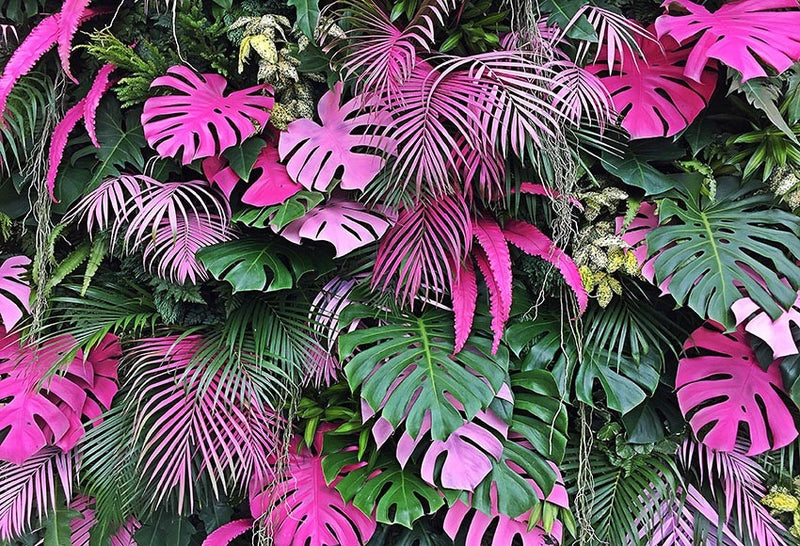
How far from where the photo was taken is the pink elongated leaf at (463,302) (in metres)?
1.31

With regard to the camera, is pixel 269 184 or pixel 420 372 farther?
pixel 269 184

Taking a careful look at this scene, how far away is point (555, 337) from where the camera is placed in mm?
1440

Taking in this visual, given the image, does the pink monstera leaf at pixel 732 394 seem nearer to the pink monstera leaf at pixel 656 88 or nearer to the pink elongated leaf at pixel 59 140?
the pink monstera leaf at pixel 656 88

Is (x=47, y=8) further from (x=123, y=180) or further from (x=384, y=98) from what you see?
(x=384, y=98)

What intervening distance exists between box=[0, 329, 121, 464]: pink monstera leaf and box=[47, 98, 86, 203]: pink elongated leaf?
395 millimetres

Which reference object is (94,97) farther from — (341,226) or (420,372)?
(420,372)

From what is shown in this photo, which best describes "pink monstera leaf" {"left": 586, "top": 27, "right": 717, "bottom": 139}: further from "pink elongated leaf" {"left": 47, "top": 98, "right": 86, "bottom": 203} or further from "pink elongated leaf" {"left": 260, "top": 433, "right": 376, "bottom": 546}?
"pink elongated leaf" {"left": 47, "top": 98, "right": 86, "bottom": 203}

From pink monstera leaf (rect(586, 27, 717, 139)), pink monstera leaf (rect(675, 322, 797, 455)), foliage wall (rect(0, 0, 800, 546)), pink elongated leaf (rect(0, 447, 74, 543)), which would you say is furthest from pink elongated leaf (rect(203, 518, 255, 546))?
pink monstera leaf (rect(586, 27, 717, 139))

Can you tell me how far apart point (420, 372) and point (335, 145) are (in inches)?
23.3

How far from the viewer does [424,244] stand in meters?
1.34

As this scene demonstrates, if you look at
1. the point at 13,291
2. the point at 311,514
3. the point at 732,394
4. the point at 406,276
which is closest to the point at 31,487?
the point at 13,291

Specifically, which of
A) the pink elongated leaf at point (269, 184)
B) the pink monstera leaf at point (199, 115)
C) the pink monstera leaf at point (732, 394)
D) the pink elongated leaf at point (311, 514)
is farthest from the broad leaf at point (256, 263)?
the pink monstera leaf at point (732, 394)

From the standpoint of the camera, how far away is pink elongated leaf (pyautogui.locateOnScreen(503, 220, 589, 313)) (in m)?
1.32

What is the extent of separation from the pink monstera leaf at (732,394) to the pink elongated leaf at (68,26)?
5.25 ft
